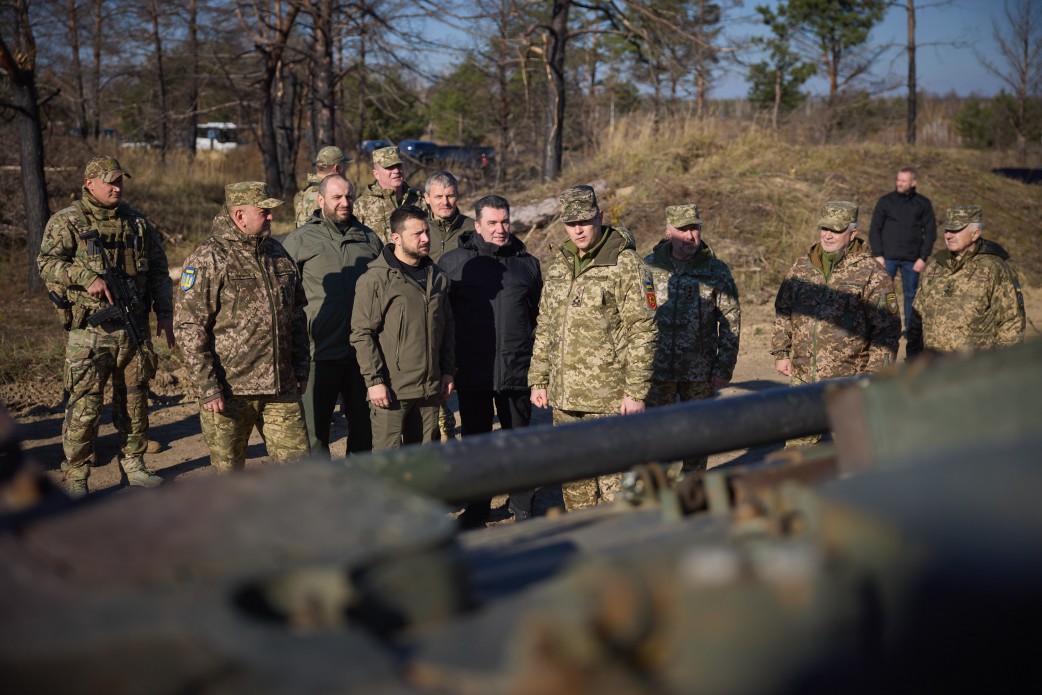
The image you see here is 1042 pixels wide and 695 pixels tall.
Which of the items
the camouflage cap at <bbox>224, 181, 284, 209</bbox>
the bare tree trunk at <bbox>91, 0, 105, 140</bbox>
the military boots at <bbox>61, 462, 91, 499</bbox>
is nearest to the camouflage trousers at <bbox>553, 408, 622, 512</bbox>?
the camouflage cap at <bbox>224, 181, 284, 209</bbox>

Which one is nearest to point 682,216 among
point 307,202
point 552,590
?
point 307,202

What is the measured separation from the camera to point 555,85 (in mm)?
17516

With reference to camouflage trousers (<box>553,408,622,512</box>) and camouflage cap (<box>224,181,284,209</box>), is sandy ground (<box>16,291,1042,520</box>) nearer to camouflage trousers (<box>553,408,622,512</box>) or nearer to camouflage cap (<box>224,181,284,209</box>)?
camouflage trousers (<box>553,408,622,512</box>)

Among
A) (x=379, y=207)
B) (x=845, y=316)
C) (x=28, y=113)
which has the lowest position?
(x=845, y=316)

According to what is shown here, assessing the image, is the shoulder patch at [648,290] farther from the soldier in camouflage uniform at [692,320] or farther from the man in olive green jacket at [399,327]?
the man in olive green jacket at [399,327]

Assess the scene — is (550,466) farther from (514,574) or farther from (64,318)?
(64,318)

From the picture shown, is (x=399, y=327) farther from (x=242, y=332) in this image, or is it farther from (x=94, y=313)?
(x=94, y=313)

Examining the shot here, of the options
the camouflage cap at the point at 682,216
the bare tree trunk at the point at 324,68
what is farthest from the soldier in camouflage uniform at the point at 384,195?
the bare tree trunk at the point at 324,68

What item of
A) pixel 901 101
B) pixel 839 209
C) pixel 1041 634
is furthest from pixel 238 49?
pixel 901 101

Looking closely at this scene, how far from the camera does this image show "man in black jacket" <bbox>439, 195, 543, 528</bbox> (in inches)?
250

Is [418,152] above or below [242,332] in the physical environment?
above

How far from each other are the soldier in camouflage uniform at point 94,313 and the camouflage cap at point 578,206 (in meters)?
3.06

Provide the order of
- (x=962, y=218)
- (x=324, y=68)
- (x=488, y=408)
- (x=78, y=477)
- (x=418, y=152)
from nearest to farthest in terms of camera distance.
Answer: (x=488, y=408), (x=78, y=477), (x=962, y=218), (x=324, y=68), (x=418, y=152)

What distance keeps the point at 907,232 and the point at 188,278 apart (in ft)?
30.8
